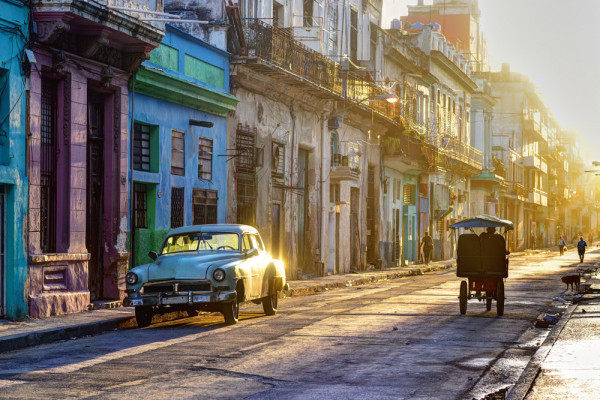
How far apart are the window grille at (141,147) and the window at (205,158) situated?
2667 mm

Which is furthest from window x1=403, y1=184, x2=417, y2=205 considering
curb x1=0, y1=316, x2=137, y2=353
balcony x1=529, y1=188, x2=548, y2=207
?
balcony x1=529, y1=188, x2=548, y2=207

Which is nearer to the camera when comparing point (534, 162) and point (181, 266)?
point (181, 266)

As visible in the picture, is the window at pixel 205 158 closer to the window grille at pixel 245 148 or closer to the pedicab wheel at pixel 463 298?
the window grille at pixel 245 148

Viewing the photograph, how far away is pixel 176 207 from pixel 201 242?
6551mm

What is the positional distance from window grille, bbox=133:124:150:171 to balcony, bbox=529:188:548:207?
229ft

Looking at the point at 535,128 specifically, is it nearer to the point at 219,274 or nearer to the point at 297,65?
the point at 297,65

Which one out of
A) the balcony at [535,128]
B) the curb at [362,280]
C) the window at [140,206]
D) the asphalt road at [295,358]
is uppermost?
the balcony at [535,128]

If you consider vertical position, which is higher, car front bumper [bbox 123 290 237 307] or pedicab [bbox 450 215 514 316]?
pedicab [bbox 450 215 514 316]

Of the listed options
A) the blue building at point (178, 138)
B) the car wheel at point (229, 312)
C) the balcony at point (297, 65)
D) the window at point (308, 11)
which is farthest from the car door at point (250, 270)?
the window at point (308, 11)

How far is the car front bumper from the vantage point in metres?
15.8

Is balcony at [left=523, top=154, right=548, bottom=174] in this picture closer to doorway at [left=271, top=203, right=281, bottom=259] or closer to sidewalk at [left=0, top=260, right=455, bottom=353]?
doorway at [left=271, top=203, right=281, bottom=259]

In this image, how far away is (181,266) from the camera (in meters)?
16.1

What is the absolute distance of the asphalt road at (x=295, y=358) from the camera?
9.59 meters

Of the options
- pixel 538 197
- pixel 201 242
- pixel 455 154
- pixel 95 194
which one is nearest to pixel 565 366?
pixel 201 242
